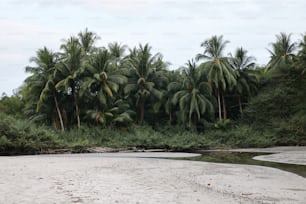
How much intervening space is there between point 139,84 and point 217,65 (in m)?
8.96

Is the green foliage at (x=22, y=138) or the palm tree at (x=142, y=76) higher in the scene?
the palm tree at (x=142, y=76)

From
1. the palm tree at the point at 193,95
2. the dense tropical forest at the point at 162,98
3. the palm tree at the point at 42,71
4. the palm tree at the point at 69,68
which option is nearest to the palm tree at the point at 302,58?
the dense tropical forest at the point at 162,98

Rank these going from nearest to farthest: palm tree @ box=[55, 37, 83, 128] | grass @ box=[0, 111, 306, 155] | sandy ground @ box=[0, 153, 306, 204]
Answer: sandy ground @ box=[0, 153, 306, 204] < grass @ box=[0, 111, 306, 155] < palm tree @ box=[55, 37, 83, 128]

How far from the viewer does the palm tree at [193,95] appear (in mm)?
38844

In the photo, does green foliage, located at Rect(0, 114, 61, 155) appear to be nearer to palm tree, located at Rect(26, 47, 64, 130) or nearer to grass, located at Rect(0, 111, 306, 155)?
grass, located at Rect(0, 111, 306, 155)

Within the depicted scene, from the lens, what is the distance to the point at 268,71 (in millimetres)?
42000

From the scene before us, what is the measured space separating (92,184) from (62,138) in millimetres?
22966

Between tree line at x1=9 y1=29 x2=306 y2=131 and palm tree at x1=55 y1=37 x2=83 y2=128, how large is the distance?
0.09 m

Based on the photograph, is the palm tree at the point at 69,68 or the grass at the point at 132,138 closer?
the grass at the point at 132,138

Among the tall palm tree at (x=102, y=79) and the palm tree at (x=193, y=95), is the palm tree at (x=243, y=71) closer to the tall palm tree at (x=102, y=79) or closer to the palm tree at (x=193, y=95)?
the palm tree at (x=193, y=95)

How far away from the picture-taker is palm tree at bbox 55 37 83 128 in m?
34.7

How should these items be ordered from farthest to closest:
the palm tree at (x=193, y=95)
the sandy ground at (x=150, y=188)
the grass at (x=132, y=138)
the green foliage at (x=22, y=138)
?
the palm tree at (x=193, y=95)
the grass at (x=132, y=138)
the green foliage at (x=22, y=138)
the sandy ground at (x=150, y=188)

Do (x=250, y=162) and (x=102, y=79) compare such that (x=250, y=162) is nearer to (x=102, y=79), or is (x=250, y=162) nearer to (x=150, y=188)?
(x=150, y=188)

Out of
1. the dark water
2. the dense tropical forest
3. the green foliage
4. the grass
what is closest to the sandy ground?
the dark water
